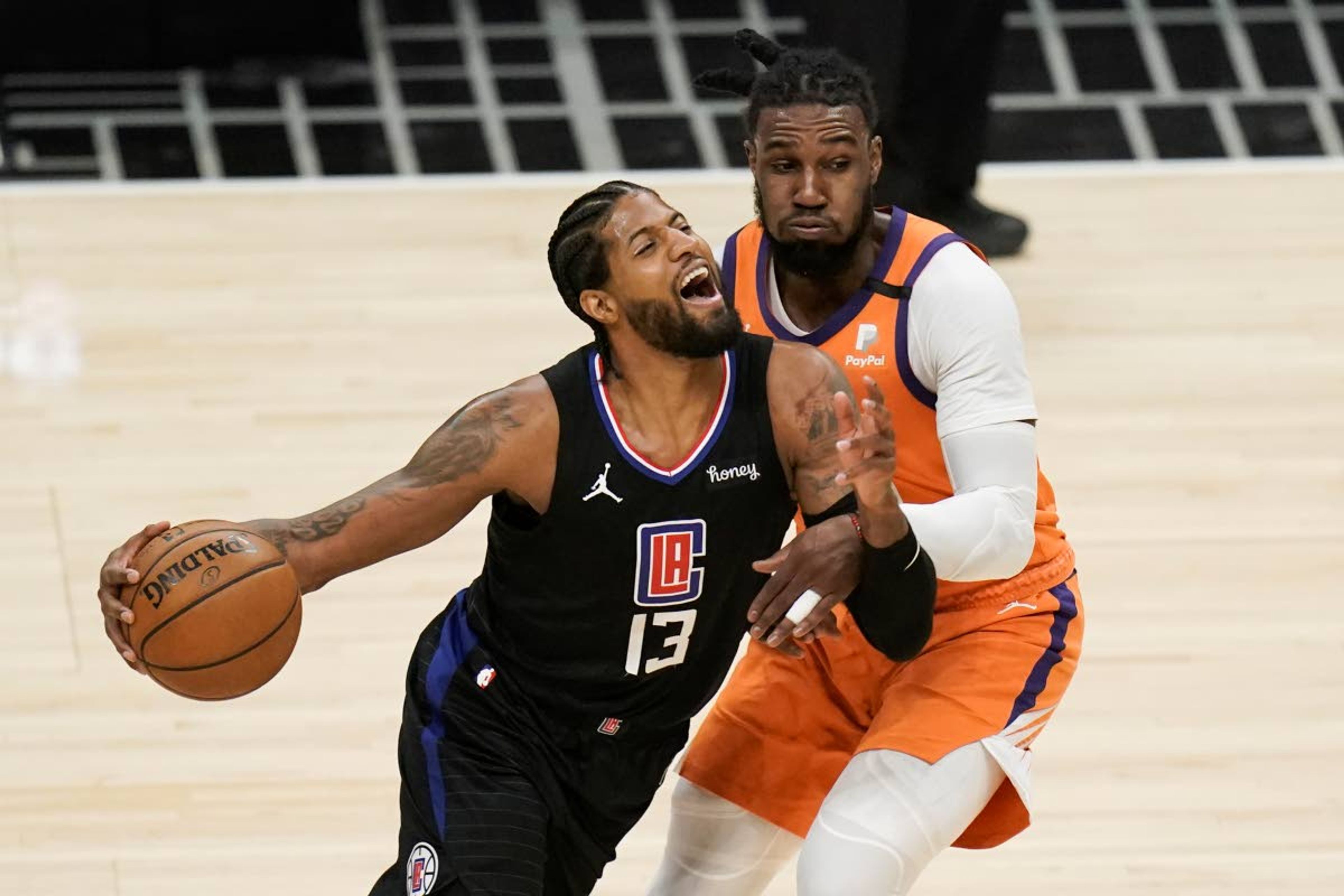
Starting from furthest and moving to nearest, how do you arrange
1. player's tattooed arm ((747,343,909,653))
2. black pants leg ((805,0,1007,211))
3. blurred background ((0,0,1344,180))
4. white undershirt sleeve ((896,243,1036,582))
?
blurred background ((0,0,1344,180)) < black pants leg ((805,0,1007,211)) < white undershirt sleeve ((896,243,1036,582)) < player's tattooed arm ((747,343,909,653))

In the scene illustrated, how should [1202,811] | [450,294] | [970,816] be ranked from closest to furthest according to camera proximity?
1. [970,816]
2. [1202,811]
3. [450,294]

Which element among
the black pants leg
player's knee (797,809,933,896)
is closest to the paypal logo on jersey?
player's knee (797,809,933,896)

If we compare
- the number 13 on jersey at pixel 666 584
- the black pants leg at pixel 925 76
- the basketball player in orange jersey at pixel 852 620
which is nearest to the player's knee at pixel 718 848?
the basketball player in orange jersey at pixel 852 620

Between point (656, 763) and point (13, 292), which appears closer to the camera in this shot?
point (656, 763)

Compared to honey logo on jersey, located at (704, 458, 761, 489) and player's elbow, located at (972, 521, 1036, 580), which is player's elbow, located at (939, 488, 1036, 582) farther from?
honey logo on jersey, located at (704, 458, 761, 489)

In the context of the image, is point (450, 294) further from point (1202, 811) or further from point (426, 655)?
point (426, 655)

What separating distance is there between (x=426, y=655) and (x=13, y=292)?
4964mm

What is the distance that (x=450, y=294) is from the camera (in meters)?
8.12

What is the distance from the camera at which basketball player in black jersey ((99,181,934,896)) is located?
3414mm

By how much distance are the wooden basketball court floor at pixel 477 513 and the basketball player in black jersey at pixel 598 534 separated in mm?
1261

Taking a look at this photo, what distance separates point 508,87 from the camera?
32.2 ft

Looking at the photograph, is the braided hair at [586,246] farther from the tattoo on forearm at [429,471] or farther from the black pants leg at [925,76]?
the black pants leg at [925,76]

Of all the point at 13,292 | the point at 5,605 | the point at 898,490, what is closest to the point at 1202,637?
the point at 898,490


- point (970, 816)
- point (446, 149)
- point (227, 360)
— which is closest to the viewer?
point (970, 816)
